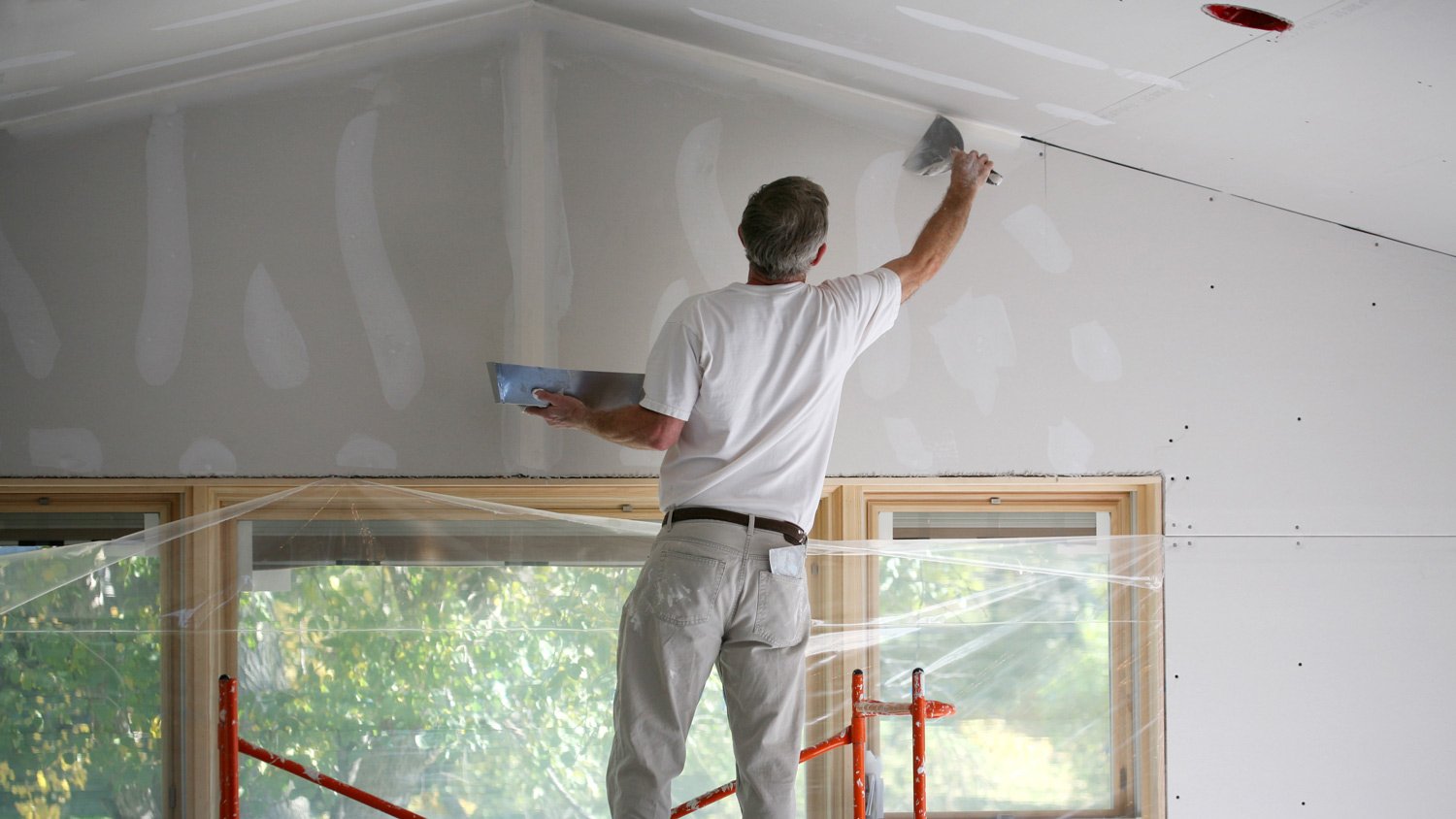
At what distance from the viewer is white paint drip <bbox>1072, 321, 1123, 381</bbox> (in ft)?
8.66

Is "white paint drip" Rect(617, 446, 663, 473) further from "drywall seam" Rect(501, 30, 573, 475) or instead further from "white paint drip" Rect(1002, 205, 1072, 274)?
"white paint drip" Rect(1002, 205, 1072, 274)

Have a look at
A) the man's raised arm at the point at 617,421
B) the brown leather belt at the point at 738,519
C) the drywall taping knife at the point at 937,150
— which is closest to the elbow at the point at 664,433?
the man's raised arm at the point at 617,421

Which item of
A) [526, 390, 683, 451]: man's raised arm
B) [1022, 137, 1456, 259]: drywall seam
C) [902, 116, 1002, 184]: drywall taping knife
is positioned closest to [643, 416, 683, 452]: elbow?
[526, 390, 683, 451]: man's raised arm

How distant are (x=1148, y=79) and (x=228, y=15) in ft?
5.71

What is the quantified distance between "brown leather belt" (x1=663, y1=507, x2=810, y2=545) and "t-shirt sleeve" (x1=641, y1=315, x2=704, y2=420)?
6.7 inches

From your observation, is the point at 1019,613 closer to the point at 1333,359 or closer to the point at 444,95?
the point at 1333,359

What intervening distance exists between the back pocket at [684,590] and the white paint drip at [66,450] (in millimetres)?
1344

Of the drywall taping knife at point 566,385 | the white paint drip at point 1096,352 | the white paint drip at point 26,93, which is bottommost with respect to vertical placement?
the drywall taping knife at point 566,385

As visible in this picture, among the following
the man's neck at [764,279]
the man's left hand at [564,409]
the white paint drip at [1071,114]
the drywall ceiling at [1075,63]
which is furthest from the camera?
the white paint drip at [1071,114]

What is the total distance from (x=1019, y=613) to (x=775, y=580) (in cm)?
89

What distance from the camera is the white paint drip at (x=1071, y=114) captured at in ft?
7.84

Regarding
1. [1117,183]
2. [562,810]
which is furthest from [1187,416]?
[562,810]

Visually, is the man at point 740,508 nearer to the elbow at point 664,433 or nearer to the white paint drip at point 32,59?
the elbow at point 664,433

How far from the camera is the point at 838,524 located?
2.58 meters
